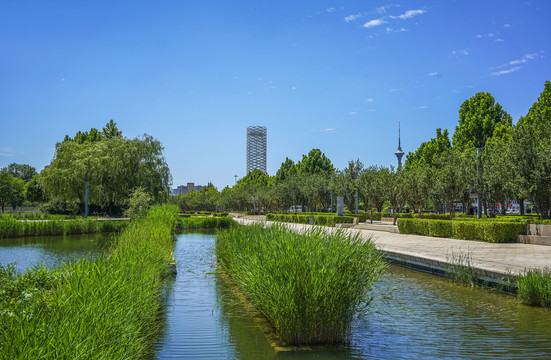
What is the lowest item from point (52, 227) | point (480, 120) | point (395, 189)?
point (52, 227)

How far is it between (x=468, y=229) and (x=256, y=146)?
Answer: 182938 millimetres

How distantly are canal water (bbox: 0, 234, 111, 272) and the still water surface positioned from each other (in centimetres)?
707

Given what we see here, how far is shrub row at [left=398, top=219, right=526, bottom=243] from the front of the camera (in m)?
16.8

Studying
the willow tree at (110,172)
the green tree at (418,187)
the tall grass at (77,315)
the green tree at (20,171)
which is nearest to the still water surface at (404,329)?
the tall grass at (77,315)

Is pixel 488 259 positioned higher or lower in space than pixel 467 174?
lower

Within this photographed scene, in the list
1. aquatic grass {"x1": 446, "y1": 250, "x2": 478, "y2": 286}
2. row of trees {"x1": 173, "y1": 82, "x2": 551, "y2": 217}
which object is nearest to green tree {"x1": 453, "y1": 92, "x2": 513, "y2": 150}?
row of trees {"x1": 173, "y1": 82, "x2": 551, "y2": 217}

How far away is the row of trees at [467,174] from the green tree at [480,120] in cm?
9

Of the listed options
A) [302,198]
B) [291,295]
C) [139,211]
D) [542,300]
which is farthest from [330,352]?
[302,198]

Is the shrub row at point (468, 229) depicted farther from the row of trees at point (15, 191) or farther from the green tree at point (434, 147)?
the row of trees at point (15, 191)

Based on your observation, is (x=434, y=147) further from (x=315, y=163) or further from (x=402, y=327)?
(x=402, y=327)

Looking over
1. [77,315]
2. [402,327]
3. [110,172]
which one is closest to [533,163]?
[402,327]

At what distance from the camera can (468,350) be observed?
5.88 m

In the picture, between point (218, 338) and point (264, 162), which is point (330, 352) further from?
point (264, 162)

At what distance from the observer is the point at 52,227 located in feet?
86.0
